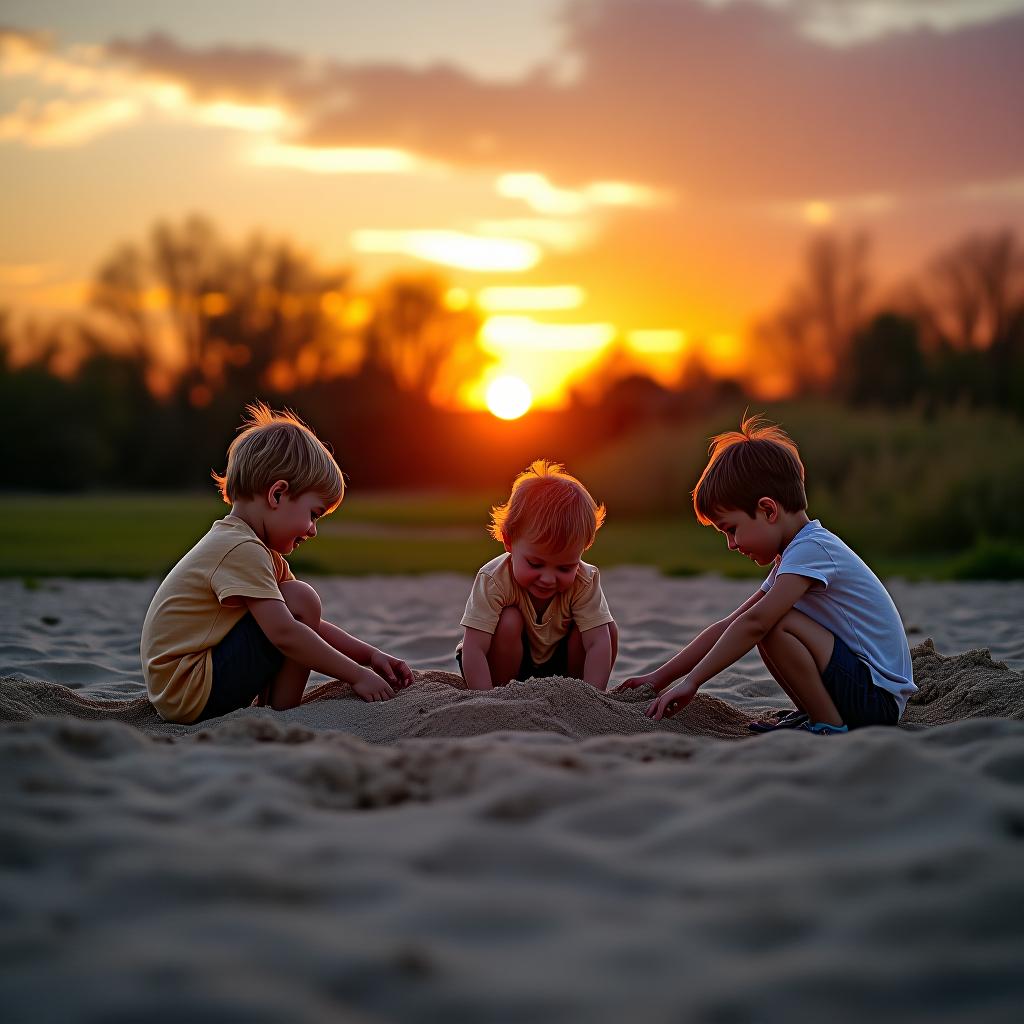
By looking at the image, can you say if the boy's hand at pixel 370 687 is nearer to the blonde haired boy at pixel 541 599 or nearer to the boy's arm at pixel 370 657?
the boy's arm at pixel 370 657

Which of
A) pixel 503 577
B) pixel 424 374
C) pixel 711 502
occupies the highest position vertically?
pixel 424 374

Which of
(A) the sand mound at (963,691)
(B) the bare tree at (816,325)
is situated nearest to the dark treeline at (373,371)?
(B) the bare tree at (816,325)

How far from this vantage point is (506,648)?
12.2 ft

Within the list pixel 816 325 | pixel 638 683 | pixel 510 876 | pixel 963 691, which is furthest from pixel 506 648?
pixel 816 325

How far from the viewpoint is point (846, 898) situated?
166cm

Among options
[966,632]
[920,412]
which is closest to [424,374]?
[920,412]

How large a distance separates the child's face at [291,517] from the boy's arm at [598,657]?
104cm

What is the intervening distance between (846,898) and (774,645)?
1600mm

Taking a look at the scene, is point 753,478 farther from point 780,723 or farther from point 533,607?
point 533,607

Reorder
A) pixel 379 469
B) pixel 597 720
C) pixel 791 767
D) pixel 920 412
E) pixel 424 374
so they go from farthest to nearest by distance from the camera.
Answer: pixel 424 374
pixel 379 469
pixel 920 412
pixel 597 720
pixel 791 767

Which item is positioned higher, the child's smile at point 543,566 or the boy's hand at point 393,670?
the child's smile at point 543,566

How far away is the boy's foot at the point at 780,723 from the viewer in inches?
132

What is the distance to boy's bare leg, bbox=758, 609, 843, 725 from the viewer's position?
3.18m

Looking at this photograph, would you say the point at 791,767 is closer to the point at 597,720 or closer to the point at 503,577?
the point at 597,720
